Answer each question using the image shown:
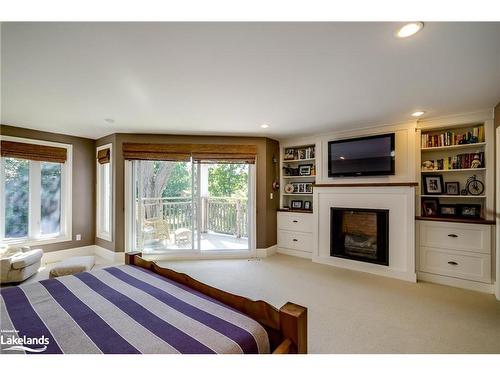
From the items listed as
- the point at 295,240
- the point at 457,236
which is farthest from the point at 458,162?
the point at 295,240

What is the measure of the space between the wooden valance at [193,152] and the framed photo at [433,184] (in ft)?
8.75

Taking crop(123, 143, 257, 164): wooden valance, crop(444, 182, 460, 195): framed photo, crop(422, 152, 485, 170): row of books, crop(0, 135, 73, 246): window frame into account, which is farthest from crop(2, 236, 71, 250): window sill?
crop(444, 182, 460, 195): framed photo

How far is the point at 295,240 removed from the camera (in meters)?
4.27

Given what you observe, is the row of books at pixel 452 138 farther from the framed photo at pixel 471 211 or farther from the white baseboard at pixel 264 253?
the white baseboard at pixel 264 253

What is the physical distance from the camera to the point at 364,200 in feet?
11.6

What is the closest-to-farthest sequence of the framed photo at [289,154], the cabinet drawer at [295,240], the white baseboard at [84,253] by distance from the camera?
the white baseboard at [84,253] < the cabinet drawer at [295,240] < the framed photo at [289,154]

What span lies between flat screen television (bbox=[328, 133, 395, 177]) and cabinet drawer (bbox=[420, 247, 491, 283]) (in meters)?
1.22

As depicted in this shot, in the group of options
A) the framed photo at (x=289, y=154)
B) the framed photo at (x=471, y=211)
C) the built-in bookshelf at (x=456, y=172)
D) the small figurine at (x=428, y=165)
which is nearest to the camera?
the built-in bookshelf at (x=456, y=172)

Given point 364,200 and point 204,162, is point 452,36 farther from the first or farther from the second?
point 204,162

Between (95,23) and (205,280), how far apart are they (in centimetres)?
286

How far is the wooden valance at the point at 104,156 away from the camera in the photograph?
4.03m

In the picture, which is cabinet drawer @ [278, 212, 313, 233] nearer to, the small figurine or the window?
the small figurine

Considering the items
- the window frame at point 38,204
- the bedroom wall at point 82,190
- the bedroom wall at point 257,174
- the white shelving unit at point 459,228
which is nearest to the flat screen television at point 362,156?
the white shelving unit at point 459,228
